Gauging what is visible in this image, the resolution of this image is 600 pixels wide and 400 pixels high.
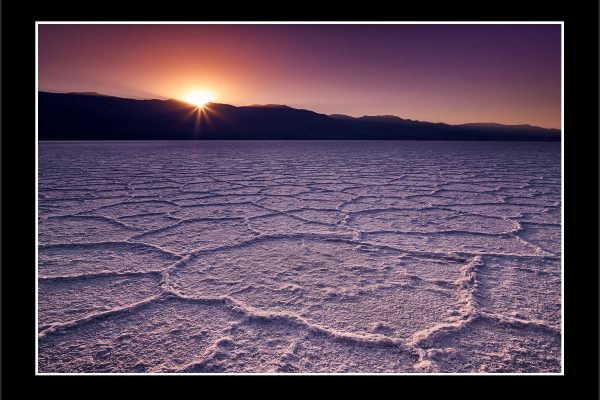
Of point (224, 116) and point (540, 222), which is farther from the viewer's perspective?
point (224, 116)

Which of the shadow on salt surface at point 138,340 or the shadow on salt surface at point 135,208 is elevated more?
the shadow on salt surface at point 135,208

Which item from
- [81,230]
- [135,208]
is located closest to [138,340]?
[81,230]

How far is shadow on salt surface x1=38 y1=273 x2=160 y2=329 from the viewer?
41.9 inches

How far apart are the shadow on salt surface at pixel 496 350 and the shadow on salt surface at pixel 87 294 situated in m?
0.88

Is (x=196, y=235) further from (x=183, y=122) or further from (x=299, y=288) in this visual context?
(x=183, y=122)

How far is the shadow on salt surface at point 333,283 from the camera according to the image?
3.44ft

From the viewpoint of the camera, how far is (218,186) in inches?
141

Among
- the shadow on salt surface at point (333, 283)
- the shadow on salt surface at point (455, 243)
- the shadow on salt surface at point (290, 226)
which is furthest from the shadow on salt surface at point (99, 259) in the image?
the shadow on salt surface at point (455, 243)

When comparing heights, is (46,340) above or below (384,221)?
below

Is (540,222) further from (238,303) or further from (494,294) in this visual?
(238,303)

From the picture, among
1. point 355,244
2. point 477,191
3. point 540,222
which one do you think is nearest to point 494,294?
point 355,244

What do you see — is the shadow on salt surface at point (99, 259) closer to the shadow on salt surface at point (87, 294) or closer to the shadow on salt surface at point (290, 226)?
the shadow on salt surface at point (87, 294)
